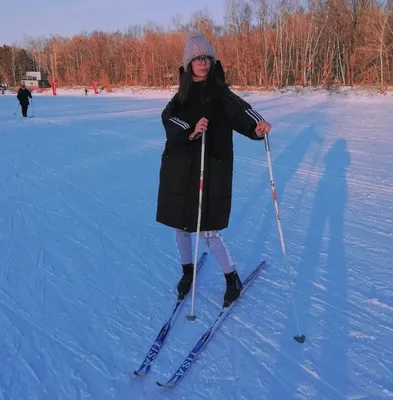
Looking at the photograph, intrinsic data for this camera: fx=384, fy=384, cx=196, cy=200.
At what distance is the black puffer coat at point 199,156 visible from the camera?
2557mm

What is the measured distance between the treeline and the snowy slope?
23976 mm

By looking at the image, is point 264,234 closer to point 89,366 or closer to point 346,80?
point 89,366

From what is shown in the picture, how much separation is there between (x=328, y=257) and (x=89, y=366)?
231cm

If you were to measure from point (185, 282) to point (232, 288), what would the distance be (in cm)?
39

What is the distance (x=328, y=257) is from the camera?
3.57m

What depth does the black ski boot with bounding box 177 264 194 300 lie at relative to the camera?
296 cm

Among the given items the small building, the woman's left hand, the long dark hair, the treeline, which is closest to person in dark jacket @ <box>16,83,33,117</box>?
the long dark hair

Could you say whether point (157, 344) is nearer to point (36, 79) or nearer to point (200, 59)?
point (200, 59)

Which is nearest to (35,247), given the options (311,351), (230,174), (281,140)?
(230,174)

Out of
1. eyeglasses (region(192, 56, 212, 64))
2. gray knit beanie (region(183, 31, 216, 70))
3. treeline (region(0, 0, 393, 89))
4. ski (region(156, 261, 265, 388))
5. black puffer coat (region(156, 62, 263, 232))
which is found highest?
treeline (region(0, 0, 393, 89))

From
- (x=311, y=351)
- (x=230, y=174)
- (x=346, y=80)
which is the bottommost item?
(x=311, y=351)

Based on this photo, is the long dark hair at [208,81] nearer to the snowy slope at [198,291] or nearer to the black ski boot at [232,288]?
the black ski boot at [232,288]

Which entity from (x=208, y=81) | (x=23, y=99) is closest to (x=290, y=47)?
(x=23, y=99)

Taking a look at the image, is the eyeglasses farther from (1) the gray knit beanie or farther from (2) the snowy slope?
(2) the snowy slope
